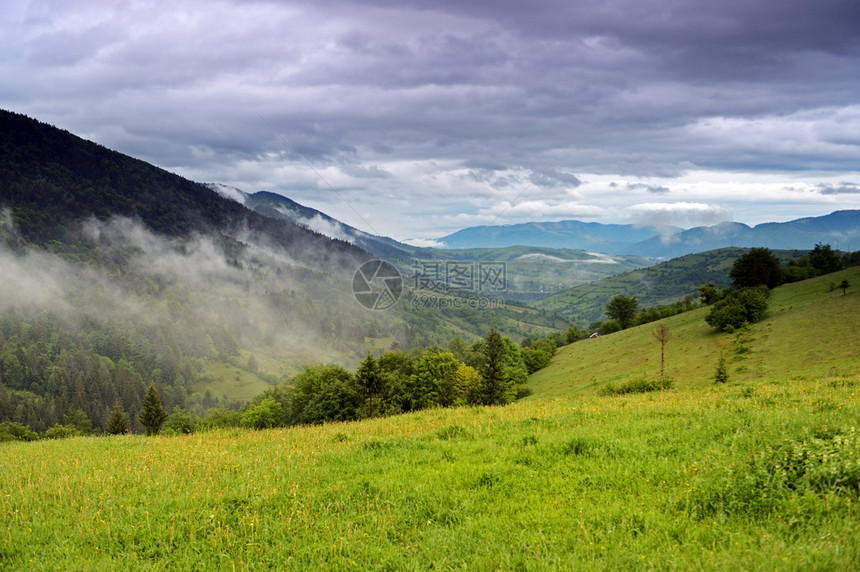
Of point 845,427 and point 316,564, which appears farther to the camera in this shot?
point 845,427

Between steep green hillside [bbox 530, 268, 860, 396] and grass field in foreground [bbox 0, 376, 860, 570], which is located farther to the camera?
steep green hillside [bbox 530, 268, 860, 396]

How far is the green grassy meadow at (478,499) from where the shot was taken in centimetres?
641

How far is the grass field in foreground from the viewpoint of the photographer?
638 centimetres

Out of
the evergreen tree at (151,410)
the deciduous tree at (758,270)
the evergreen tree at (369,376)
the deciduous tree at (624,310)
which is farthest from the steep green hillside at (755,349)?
the evergreen tree at (151,410)

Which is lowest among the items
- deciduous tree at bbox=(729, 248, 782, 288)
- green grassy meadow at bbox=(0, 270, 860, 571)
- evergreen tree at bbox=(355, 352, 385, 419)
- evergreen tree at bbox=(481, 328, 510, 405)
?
evergreen tree at bbox=(481, 328, 510, 405)

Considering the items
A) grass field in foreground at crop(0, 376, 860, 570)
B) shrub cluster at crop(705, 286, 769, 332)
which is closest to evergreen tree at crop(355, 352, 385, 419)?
grass field in foreground at crop(0, 376, 860, 570)

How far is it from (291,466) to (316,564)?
4.48 m

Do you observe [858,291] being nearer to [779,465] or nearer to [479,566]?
[779,465]

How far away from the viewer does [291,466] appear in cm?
1086

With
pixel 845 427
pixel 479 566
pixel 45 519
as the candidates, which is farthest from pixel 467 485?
pixel 45 519

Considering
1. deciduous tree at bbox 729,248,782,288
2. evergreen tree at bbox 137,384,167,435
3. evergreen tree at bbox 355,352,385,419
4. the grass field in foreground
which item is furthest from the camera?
deciduous tree at bbox 729,248,782,288

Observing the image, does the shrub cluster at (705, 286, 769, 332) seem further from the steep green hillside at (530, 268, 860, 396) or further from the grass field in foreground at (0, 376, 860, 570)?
the grass field in foreground at (0, 376, 860, 570)

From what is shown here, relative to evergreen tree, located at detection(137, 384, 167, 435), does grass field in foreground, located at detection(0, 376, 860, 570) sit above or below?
above

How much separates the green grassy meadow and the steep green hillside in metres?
34.5
